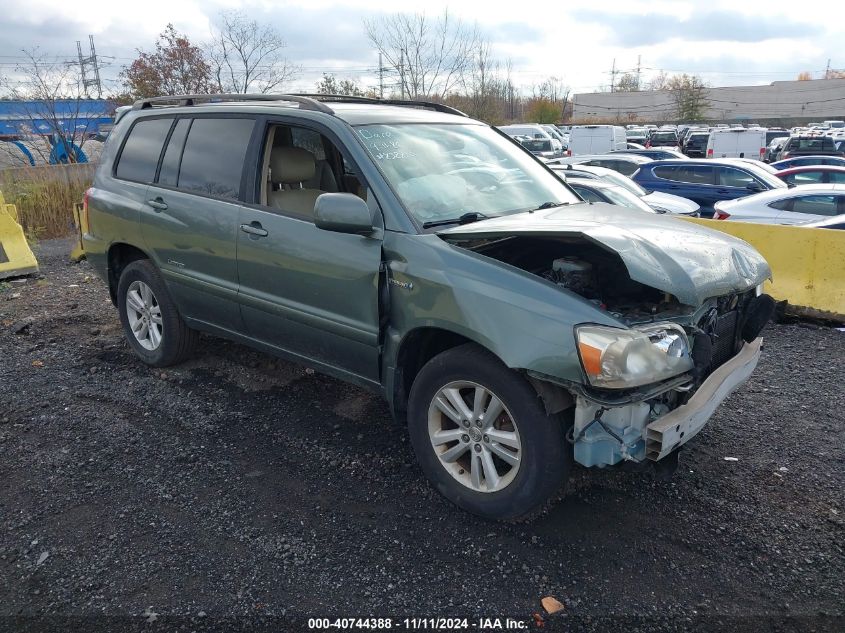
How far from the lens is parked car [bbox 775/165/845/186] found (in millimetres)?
13734

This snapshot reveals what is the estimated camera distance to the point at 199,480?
3697 millimetres

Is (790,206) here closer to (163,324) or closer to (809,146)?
(163,324)

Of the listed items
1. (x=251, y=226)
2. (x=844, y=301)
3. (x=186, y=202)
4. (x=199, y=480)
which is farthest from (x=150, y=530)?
(x=844, y=301)

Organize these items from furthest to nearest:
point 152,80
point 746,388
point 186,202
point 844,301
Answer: point 152,80 < point 844,301 < point 746,388 < point 186,202

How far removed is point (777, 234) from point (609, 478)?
4.56 metres

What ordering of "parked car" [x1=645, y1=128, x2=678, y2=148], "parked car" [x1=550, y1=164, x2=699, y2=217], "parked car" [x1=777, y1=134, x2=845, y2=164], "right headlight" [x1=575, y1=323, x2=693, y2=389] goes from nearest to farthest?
"right headlight" [x1=575, y1=323, x2=693, y2=389] → "parked car" [x1=550, y1=164, x2=699, y2=217] → "parked car" [x1=777, y1=134, x2=845, y2=164] → "parked car" [x1=645, y1=128, x2=678, y2=148]

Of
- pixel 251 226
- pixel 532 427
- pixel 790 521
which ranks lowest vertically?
pixel 790 521

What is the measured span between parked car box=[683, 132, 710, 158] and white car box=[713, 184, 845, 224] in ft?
71.4

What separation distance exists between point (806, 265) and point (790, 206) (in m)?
4.14

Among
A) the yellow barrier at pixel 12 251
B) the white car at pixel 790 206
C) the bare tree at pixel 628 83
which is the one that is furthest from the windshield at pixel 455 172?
the bare tree at pixel 628 83

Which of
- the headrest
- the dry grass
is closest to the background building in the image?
the dry grass

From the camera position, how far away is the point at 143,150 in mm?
5051

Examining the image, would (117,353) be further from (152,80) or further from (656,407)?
(152,80)

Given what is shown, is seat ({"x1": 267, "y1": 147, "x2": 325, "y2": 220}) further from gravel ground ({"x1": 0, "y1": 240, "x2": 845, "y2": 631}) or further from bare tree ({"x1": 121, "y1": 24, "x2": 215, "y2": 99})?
bare tree ({"x1": 121, "y1": 24, "x2": 215, "y2": 99})
